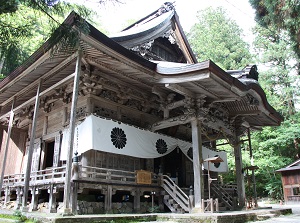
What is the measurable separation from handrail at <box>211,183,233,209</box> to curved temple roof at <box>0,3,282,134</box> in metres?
3.81

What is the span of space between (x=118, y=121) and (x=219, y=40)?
29.2m

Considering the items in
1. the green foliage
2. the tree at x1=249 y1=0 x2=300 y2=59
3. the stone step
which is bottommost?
the stone step

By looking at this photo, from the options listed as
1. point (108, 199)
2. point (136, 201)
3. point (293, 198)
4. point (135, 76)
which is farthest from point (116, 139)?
point (293, 198)

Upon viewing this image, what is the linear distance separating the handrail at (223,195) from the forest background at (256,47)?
138cm

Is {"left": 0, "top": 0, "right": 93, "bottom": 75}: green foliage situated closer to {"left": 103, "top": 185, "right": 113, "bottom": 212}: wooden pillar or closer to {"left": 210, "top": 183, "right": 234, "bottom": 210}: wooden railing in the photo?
{"left": 103, "top": 185, "right": 113, "bottom": 212}: wooden pillar

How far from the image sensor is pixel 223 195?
12875mm

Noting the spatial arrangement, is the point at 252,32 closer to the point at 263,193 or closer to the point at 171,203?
the point at 263,193

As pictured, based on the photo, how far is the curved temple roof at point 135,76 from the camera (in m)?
8.68

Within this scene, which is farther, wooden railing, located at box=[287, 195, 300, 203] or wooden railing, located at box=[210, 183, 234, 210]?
wooden railing, located at box=[287, 195, 300, 203]

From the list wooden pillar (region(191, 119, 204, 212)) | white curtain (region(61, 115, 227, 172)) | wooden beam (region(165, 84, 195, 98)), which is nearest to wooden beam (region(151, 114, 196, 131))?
wooden pillar (region(191, 119, 204, 212))

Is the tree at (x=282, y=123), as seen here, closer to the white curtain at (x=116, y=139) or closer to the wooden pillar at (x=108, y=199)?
the white curtain at (x=116, y=139)

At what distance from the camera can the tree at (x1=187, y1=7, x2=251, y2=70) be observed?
34.0 metres

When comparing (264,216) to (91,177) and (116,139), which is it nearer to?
(116,139)

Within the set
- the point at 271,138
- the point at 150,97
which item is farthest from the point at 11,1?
the point at 271,138
